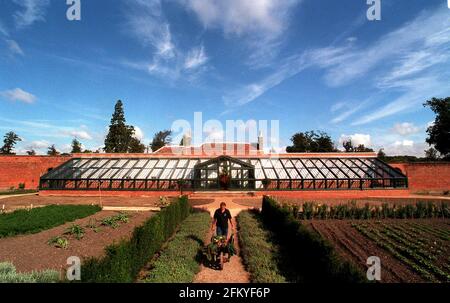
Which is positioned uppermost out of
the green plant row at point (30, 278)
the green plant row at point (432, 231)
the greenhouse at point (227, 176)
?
the greenhouse at point (227, 176)

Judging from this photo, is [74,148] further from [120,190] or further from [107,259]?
[107,259]

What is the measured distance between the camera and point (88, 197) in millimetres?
24891

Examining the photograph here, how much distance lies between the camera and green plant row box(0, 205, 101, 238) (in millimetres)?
11680

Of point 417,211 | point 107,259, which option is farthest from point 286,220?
point 417,211

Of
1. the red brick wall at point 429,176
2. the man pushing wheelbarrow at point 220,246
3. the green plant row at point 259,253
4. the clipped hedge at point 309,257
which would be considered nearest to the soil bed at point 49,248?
the man pushing wheelbarrow at point 220,246

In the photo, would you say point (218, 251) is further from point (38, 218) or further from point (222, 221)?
point (38, 218)

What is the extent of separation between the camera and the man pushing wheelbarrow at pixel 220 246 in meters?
8.67

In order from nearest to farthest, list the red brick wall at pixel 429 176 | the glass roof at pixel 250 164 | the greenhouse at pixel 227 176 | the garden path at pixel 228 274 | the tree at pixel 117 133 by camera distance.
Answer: the garden path at pixel 228 274
the greenhouse at pixel 227 176
the glass roof at pixel 250 164
the red brick wall at pixel 429 176
the tree at pixel 117 133

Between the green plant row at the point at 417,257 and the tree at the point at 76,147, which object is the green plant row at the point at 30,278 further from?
the tree at the point at 76,147

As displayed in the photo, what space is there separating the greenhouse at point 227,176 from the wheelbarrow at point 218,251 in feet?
56.5

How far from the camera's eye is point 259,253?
9445mm

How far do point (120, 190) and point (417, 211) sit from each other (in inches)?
914

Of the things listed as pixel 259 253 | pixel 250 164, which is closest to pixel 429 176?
pixel 250 164

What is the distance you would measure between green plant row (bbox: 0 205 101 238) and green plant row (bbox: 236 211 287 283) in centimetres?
902
